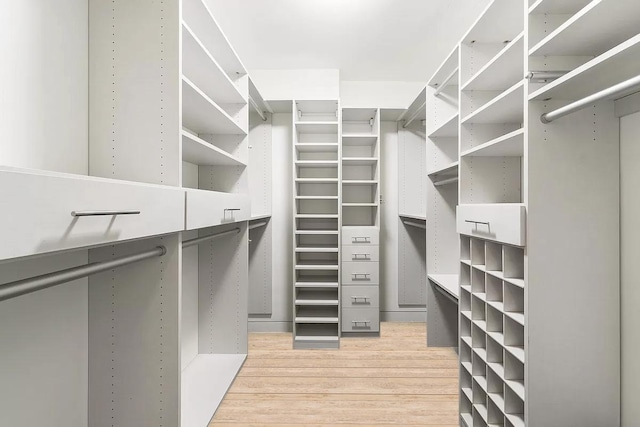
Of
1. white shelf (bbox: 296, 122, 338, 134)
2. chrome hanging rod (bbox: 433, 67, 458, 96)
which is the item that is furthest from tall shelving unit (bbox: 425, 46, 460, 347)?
white shelf (bbox: 296, 122, 338, 134)

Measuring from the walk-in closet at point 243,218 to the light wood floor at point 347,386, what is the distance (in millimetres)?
20

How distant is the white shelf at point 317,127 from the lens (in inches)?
133

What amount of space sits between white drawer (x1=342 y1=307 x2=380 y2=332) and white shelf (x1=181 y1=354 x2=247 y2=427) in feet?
3.37

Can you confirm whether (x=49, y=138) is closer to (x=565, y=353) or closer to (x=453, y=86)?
(x=565, y=353)

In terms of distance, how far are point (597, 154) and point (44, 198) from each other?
170 cm

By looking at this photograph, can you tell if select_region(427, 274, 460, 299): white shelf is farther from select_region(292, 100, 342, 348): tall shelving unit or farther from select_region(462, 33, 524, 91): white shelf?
select_region(462, 33, 524, 91): white shelf

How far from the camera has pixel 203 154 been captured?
2.21m

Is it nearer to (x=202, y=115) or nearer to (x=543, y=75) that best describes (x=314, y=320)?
(x=202, y=115)

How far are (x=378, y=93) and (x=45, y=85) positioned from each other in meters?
3.01

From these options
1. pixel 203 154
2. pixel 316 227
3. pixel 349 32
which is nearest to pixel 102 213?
pixel 203 154

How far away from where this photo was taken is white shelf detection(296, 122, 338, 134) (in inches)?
133

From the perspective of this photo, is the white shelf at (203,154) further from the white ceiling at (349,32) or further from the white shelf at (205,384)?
the white shelf at (205,384)

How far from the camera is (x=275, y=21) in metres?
2.56

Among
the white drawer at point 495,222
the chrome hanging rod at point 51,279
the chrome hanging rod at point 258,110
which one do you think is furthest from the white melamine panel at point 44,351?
the chrome hanging rod at point 258,110
